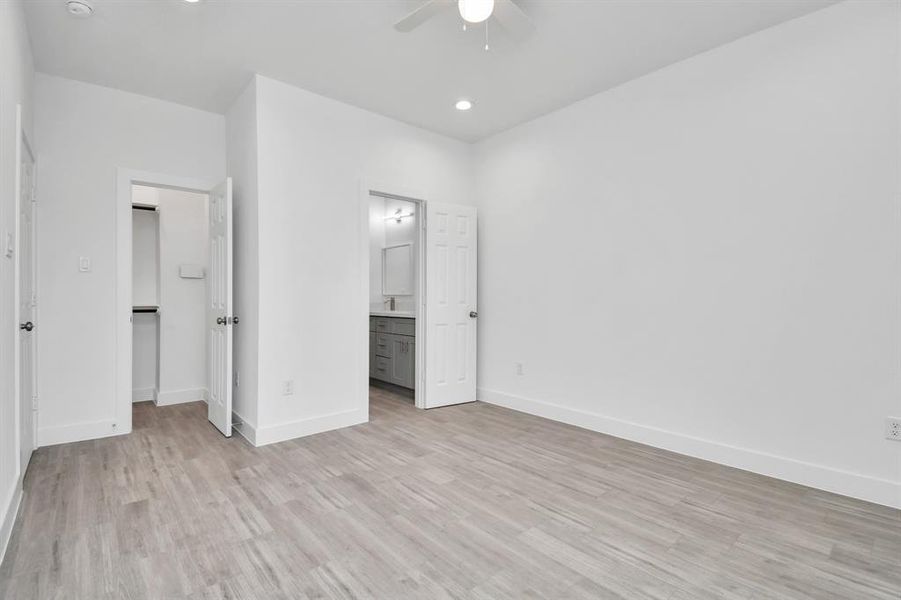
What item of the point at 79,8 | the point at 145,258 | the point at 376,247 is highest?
the point at 79,8

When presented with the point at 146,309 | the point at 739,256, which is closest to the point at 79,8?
the point at 146,309

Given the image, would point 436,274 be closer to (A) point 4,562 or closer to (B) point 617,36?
(B) point 617,36

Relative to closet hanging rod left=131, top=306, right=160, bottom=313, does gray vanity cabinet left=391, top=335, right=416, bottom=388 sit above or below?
below

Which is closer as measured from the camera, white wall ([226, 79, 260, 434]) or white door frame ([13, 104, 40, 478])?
white door frame ([13, 104, 40, 478])

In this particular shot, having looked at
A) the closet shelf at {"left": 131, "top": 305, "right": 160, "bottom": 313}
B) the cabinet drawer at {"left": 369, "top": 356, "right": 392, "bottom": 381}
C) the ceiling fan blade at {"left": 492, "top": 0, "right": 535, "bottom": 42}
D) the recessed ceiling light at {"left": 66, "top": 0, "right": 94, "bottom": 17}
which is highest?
the recessed ceiling light at {"left": 66, "top": 0, "right": 94, "bottom": 17}

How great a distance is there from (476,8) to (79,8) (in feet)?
7.50

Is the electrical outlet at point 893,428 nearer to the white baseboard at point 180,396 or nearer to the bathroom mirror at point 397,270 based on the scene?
the bathroom mirror at point 397,270

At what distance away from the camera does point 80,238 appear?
3.47 metres

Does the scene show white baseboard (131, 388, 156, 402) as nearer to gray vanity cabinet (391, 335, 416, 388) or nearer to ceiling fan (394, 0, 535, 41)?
gray vanity cabinet (391, 335, 416, 388)

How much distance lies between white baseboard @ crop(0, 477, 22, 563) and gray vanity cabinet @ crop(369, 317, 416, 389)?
3.13 metres

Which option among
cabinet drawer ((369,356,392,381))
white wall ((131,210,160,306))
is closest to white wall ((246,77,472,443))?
cabinet drawer ((369,356,392,381))

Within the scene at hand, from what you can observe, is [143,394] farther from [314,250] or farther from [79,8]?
[79,8]

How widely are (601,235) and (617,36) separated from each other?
1.43 metres

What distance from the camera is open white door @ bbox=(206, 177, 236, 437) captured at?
11.5ft
